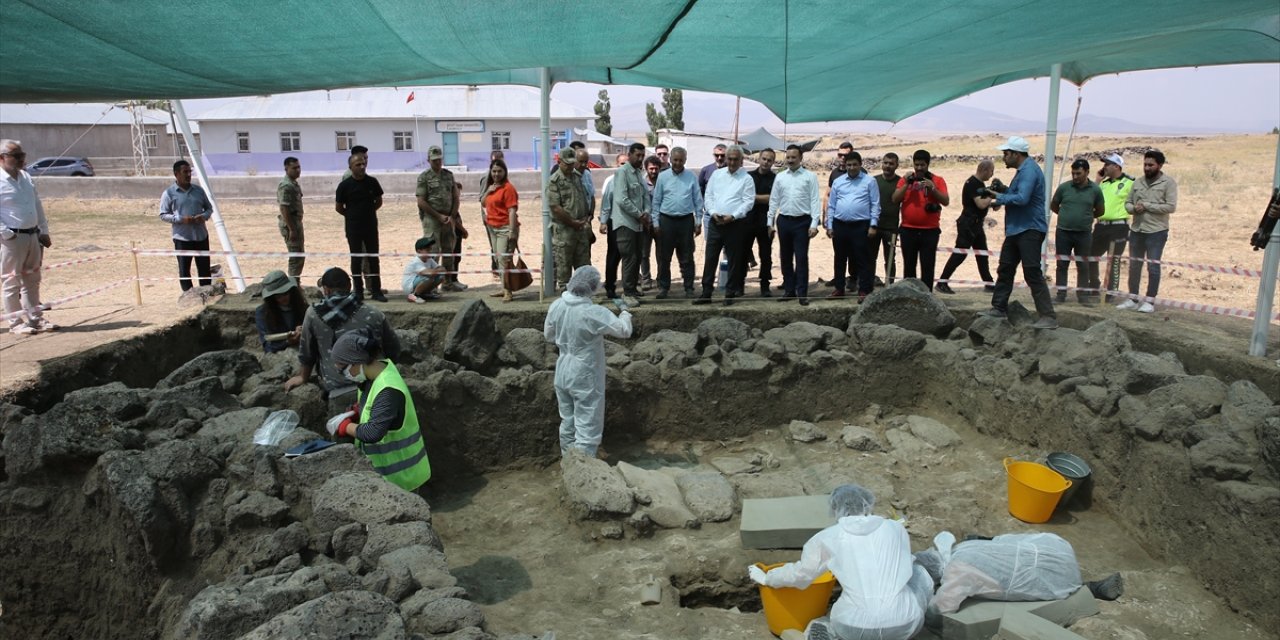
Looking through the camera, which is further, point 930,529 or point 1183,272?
point 1183,272

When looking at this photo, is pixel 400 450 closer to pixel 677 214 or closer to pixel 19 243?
pixel 677 214

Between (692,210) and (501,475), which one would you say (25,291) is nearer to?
(501,475)

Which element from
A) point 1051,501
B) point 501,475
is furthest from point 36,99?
point 1051,501

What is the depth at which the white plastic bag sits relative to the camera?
15.6ft

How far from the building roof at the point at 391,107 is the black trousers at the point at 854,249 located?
22.7 m

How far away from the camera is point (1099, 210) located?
827 centimetres

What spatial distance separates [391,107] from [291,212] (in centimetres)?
2433

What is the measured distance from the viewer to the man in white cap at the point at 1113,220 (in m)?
8.60

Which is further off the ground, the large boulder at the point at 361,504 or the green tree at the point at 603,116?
the green tree at the point at 603,116

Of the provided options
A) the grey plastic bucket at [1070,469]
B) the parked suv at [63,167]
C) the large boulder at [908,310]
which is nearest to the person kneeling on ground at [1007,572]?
the grey plastic bucket at [1070,469]

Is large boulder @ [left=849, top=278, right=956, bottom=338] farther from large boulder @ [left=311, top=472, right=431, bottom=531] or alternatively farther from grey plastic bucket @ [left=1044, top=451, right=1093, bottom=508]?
large boulder @ [left=311, top=472, right=431, bottom=531]

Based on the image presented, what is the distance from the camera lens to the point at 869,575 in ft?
12.2

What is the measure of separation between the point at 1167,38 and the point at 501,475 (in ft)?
20.8

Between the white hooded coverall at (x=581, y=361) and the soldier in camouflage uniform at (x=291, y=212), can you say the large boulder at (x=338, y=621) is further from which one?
the soldier in camouflage uniform at (x=291, y=212)
